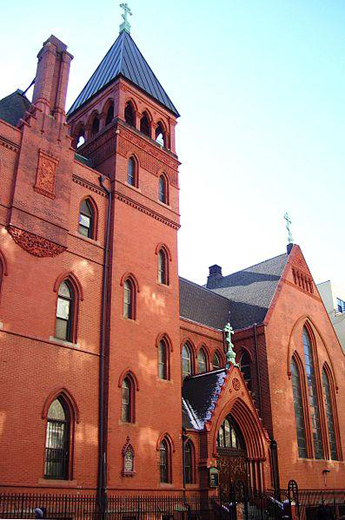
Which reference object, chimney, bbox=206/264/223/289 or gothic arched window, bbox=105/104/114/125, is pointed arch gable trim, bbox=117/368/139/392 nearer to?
gothic arched window, bbox=105/104/114/125

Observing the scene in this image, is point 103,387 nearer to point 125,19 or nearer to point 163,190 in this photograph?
point 163,190

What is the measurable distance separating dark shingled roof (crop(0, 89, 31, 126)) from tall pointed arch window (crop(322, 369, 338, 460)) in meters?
24.4

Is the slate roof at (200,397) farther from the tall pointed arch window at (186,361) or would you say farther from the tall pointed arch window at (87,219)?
the tall pointed arch window at (87,219)

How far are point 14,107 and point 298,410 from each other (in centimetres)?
2210

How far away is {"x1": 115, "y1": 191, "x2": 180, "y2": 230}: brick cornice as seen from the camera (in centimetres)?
2361

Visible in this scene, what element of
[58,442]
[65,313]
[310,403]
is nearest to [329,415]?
[310,403]

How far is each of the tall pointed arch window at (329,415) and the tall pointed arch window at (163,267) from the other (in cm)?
1559

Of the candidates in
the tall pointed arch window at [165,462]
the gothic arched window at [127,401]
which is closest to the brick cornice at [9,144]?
the gothic arched window at [127,401]

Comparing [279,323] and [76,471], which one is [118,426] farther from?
[279,323]

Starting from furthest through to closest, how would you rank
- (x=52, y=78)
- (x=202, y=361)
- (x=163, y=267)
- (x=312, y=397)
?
(x=312, y=397), (x=202, y=361), (x=163, y=267), (x=52, y=78)

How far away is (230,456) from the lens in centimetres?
2497

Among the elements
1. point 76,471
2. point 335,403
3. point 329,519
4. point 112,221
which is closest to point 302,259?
point 335,403

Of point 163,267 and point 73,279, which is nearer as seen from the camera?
point 73,279

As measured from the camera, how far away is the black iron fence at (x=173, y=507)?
16.1m
